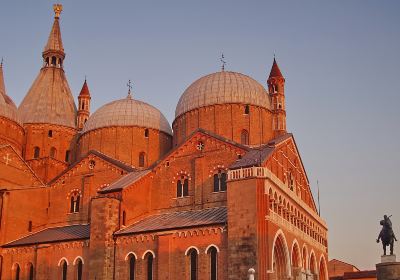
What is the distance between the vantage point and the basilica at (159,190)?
31.2m

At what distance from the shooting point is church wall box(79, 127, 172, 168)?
44469 mm

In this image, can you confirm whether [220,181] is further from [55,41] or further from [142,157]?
[55,41]

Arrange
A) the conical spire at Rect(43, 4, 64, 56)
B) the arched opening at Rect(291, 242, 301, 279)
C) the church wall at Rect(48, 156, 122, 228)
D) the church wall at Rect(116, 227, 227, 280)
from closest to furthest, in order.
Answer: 1. the church wall at Rect(116, 227, 227, 280)
2. the arched opening at Rect(291, 242, 301, 279)
3. the church wall at Rect(48, 156, 122, 228)
4. the conical spire at Rect(43, 4, 64, 56)

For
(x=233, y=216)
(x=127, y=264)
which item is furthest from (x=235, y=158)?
(x=127, y=264)

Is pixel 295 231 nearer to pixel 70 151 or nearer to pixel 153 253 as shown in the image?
pixel 153 253

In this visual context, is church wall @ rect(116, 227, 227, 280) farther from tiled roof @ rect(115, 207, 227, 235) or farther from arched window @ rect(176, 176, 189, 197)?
arched window @ rect(176, 176, 189, 197)

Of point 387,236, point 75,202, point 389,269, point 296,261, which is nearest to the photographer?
point 389,269

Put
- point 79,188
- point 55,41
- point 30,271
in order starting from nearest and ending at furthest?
point 30,271 → point 79,188 → point 55,41

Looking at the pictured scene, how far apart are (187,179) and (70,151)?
16.2m

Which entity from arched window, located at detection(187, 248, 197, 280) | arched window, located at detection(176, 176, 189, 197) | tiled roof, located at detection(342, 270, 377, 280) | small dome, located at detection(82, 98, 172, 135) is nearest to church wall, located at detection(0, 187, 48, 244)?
small dome, located at detection(82, 98, 172, 135)

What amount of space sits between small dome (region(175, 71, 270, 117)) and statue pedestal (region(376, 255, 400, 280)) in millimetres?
18512

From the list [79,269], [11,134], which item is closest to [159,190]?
[79,269]

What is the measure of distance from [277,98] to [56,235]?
2017 cm

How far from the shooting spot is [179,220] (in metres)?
34.0
